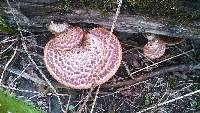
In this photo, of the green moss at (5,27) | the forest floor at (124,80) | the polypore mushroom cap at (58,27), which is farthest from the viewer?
the forest floor at (124,80)

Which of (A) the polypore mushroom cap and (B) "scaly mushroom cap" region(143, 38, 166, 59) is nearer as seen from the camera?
(A) the polypore mushroom cap

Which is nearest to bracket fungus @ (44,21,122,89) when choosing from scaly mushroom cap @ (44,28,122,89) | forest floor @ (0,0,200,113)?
scaly mushroom cap @ (44,28,122,89)

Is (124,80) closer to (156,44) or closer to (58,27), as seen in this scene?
(156,44)

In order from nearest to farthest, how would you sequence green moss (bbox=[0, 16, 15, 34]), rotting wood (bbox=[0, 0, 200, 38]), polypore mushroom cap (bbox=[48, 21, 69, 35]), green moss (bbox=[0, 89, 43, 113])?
1. green moss (bbox=[0, 89, 43, 113])
2. rotting wood (bbox=[0, 0, 200, 38])
3. polypore mushroom cap (bbox=[48, 21, 69, 35])
4. green moss (bbox=[0, 16, 15, 34])

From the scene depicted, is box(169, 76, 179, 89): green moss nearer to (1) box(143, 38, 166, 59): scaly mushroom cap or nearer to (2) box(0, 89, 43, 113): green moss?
(1) box(143, 38, 166, 59): scaly mushroom cap

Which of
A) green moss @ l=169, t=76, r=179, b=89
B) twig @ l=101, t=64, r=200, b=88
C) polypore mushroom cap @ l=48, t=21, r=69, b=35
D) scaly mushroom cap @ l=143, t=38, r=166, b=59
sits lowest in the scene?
green moss @ l=169, t=76, r=179, b=89

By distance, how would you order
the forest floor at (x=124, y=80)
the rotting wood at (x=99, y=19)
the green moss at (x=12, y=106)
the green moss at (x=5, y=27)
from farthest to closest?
the forest floor at (x=124, y=80)
the green moss at (x=5, y=27)
the rotting wood at (x=99, y=19)
the green moss at (x=12, y=106)

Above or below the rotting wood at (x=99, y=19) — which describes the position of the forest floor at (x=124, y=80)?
below

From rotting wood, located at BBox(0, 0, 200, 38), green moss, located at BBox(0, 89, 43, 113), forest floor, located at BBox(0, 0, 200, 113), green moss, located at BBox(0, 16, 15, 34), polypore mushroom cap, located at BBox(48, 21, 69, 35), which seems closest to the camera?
green moss, located at BBox(0, 89, 43, 113)

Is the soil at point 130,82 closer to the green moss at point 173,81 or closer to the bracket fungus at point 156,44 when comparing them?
the green moss at point 173,81

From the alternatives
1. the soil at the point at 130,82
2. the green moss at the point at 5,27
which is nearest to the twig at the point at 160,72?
the soil at the point at 130,82
